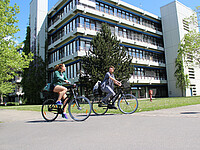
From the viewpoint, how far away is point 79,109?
5660 mm

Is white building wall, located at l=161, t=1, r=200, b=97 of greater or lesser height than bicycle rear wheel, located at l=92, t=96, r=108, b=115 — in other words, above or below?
above

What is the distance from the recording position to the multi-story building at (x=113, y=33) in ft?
99.5

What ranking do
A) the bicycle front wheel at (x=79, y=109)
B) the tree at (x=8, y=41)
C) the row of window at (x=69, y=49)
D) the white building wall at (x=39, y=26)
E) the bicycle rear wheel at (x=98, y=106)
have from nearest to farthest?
the bicycle front wheel at (x=79, y=109), the bicycle rear wheel at (x=98, y=106), the tree at (x=8, y=41), the row of window at (x=69, y=49), the white building wall at (x=39, y=26)

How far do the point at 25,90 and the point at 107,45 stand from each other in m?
20.0

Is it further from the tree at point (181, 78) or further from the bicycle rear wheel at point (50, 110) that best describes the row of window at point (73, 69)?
the bicycle rear wheel at point (50, 110)

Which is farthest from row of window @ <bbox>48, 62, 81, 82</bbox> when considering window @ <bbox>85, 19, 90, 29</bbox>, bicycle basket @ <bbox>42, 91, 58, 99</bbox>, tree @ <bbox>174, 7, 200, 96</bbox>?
bicycle basket @ <bbox>42, 91, 58, 99</bbox>

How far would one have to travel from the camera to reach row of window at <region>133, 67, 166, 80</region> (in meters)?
39.0

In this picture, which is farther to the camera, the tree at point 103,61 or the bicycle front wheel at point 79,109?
the tree at point 103,61

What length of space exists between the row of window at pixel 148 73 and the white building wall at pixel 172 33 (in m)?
1.55

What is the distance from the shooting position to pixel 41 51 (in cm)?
3788

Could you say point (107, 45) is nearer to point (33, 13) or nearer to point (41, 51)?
point (41, 51)

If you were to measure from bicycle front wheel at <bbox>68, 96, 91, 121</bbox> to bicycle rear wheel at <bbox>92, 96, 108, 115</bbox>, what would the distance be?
3.81ft

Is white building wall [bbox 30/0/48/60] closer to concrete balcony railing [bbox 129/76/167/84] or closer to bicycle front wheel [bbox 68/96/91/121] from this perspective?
concrete balcony railing [bbox 129/76/167/84]

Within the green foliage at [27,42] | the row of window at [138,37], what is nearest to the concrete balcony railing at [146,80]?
the row of window at [138,37]
